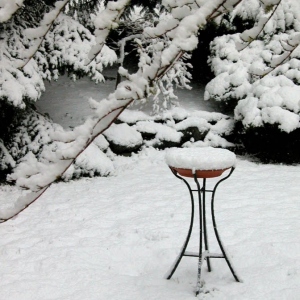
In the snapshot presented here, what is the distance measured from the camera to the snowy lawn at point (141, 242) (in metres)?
3.08

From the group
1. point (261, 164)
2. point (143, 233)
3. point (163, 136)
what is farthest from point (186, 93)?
point (143, 233)

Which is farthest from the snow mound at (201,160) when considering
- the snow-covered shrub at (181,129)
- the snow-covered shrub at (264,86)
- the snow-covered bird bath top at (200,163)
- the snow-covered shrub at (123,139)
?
the snow-covered shrub at (181,129)

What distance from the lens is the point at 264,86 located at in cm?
725

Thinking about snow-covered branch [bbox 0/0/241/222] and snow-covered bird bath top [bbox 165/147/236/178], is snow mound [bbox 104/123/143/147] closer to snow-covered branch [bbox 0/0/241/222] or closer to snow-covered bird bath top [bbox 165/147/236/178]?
snow-covered bird bath top [bbox 165/147/236/178]

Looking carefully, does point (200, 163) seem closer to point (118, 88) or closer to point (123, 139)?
point (118, 88)

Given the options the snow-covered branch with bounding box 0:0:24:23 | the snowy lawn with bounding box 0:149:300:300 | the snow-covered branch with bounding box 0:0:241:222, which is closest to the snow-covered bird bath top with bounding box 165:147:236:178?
the snowy lawn with bounding box 0:149:300:300

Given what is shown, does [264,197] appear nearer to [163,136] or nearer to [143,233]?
[143,233]

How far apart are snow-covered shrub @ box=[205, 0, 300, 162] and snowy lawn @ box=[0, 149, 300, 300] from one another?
1.06 meters

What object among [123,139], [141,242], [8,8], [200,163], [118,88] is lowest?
[141,242]

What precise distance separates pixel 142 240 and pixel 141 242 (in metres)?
0.06

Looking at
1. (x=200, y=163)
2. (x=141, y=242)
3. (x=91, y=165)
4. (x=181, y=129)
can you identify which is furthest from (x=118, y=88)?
(x=181, y=129)

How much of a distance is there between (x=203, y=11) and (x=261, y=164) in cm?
664

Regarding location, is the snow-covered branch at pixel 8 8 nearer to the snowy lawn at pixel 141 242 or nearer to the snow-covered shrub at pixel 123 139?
the snowy lawn at pixel 141 242

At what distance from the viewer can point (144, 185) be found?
239 inches
